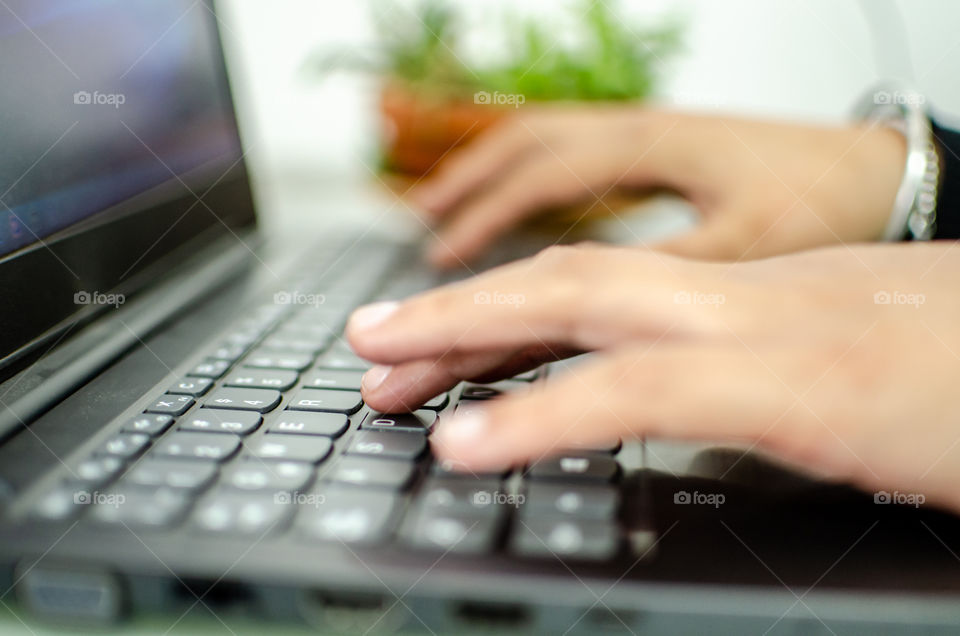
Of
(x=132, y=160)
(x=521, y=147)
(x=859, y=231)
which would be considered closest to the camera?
(x=132, y=160)

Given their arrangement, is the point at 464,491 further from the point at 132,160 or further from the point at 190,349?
the point at 132,160

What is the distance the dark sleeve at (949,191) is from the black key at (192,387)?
56 cm

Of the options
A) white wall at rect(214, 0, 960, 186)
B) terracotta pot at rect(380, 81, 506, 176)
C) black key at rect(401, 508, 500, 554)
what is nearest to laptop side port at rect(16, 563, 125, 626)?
black key at rect(401, 508, 500, 554)

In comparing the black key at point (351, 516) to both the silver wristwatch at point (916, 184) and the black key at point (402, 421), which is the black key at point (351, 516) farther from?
the silver wristwatch at point (916, 184)

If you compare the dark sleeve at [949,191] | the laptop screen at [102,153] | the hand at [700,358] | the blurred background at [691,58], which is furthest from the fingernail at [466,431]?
the blurred background at [691,58]

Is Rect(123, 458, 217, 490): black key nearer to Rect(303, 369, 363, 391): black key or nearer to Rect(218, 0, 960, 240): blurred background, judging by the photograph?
Rect(303, 369, 363, 391): black key

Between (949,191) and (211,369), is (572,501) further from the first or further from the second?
(949,191)

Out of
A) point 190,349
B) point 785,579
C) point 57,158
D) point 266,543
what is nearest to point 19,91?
point 57,158

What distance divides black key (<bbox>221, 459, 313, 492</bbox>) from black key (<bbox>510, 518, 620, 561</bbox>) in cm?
8

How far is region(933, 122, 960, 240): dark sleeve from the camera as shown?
0.58 m

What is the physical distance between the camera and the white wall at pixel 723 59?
3.10 ft

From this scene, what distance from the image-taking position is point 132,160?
1.65 feet

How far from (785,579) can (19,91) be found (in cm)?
43

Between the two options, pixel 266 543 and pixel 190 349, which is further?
pixel 190 349
